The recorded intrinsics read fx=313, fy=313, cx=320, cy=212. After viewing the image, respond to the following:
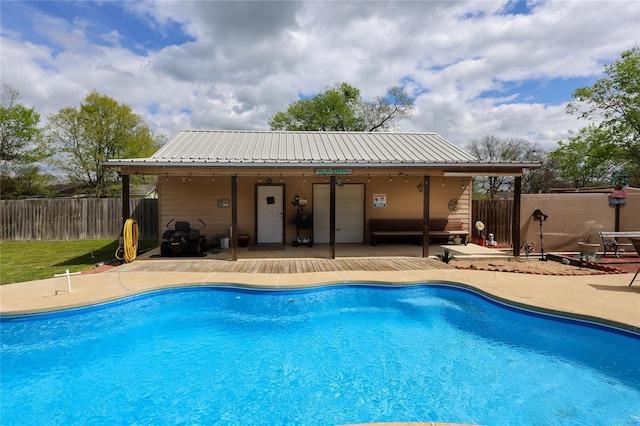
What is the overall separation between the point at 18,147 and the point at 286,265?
21601mm

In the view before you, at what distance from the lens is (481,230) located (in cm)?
1070

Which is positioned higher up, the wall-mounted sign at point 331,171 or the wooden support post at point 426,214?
the wall-mounted sign at point 331,171

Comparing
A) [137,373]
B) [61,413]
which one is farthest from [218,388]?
[61,413]

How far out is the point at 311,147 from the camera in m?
10.9

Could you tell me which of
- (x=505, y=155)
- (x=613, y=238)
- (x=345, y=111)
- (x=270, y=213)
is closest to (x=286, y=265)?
(x=270, y=213)

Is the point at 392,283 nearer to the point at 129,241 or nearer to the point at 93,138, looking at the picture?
the point at 129,241

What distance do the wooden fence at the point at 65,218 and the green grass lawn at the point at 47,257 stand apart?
56 cm

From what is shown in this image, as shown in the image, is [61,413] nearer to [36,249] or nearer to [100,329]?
[100,329]

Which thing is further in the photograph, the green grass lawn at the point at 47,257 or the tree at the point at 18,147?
the tree at the point at 18,147

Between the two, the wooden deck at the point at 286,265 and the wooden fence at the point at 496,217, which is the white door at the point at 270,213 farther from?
the wooden fence at the point at 496,217

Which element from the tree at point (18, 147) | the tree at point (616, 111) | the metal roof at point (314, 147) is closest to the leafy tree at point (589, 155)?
the tree at point (616, 111)

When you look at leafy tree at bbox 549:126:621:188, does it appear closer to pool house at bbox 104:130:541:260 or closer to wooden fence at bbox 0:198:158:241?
pool house at bbox 104:130:541:260

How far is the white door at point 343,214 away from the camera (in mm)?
10484

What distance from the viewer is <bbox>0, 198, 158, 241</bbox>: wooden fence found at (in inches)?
473
